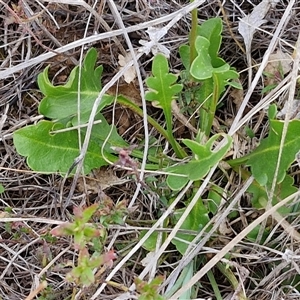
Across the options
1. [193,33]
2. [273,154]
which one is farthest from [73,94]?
[273,154]

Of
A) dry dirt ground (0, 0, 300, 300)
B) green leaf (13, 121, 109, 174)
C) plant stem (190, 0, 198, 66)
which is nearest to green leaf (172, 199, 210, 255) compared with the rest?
dry dirt ground (0, 0, 300, 300)

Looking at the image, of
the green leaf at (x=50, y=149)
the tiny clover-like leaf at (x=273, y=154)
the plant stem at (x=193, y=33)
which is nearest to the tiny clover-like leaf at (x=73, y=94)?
the green leaf at (x=50, y=149)

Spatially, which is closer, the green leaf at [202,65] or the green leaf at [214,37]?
the green leaf at [202,65]

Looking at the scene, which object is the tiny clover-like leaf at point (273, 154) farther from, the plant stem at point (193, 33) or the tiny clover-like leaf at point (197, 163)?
the plant stem at point (193, 33)

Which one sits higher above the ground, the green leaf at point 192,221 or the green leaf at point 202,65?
the green leaf at point 202,65

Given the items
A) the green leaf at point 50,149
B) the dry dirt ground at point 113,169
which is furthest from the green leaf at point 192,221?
the green leaf at point 50,149

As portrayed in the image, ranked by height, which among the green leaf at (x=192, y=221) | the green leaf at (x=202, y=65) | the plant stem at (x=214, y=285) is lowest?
the plant stem at (x=214, y=285)

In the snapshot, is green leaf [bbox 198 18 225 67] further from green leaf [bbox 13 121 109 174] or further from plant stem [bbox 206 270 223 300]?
plant stem [bbox 206 270 223 300]
